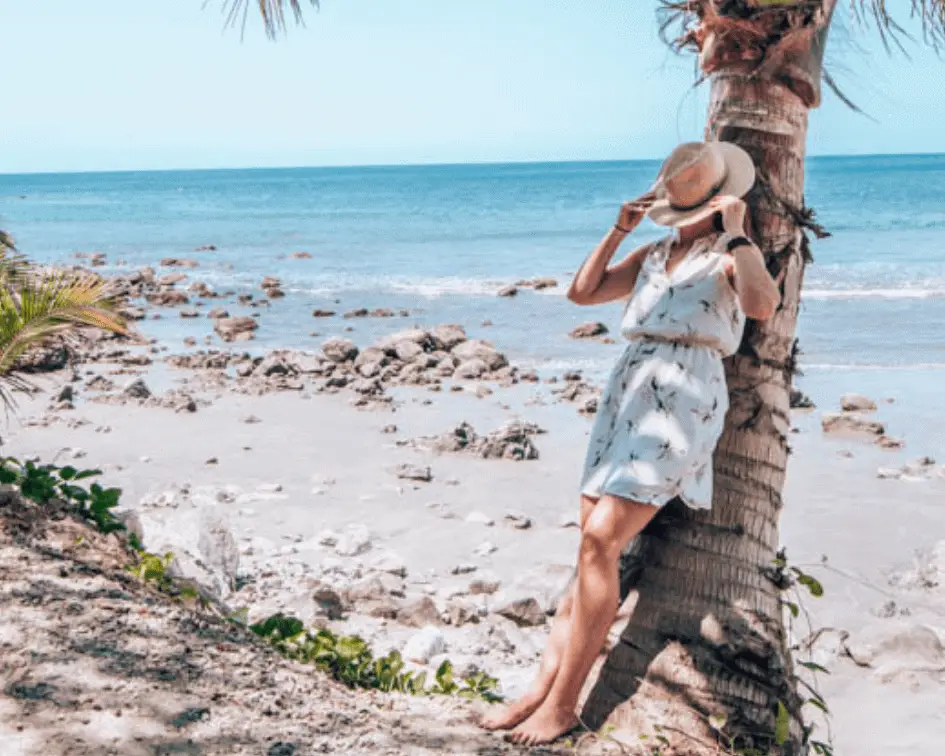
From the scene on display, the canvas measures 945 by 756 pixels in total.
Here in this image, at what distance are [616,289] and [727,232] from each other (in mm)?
566

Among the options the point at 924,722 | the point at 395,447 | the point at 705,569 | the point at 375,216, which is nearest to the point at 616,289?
the point at 705,569

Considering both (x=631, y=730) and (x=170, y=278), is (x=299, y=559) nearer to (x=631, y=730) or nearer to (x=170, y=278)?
(x=631, y=730)

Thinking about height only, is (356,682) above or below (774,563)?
below

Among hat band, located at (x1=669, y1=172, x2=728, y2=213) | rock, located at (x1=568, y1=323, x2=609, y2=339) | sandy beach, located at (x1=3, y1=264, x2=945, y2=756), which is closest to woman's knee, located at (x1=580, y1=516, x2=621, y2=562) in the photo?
hat band, located at (x1=669, y1=172, x2=728, y2=213)

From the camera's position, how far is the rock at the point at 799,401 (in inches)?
480

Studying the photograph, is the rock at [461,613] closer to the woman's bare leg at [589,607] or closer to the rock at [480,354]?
the woman's bare leg at [589,607]

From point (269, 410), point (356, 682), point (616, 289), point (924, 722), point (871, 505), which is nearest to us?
point (616, 289)

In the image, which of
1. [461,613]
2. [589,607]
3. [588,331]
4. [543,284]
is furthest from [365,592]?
[543,284]

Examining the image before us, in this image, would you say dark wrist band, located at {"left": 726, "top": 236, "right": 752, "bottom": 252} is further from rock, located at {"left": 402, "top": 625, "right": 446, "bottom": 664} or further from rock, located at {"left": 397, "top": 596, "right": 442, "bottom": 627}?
rock, located at {"left": 397, "top": 596, "right": 442, "bottom": 627}

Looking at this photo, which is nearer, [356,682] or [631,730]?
[631,730]

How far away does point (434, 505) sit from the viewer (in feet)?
28.6

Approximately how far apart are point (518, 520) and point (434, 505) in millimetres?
829

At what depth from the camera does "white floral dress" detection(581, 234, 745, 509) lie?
3.63m

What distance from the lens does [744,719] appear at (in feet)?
12.3
